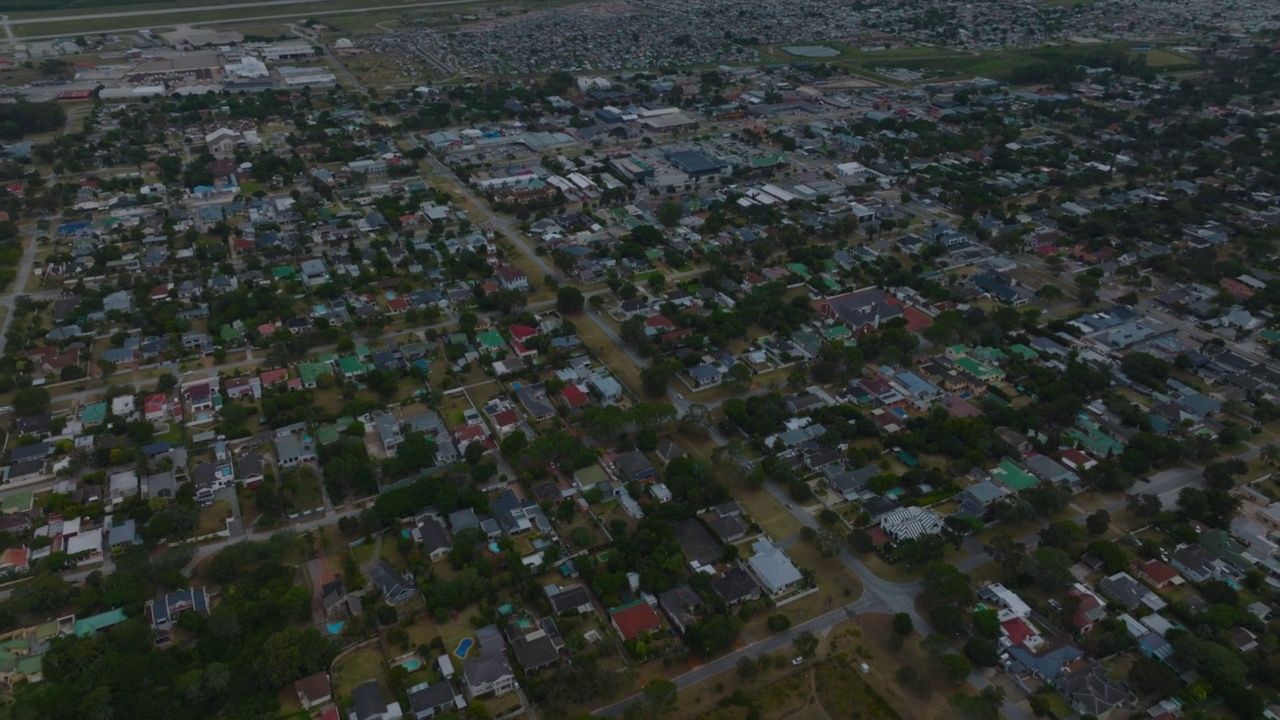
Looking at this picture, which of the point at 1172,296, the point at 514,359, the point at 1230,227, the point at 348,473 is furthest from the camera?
the point at 1230,227

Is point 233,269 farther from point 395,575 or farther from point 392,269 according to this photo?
point 395,575

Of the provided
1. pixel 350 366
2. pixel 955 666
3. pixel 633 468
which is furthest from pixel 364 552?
pixel 955 666

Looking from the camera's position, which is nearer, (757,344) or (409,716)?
(409,716)

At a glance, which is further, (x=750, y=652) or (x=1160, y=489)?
(x=1160, y=489)

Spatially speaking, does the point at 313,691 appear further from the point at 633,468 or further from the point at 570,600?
the point at 633,468

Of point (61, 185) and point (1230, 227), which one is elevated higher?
point (1230, 227)

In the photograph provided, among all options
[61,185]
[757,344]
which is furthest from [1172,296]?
[61,185]

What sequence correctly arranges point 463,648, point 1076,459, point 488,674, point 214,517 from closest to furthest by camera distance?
point 488,674
point 463,648
point 214,517
point 1076,459

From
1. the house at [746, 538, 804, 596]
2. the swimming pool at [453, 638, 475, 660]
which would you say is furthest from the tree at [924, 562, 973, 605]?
the swimming pool at [453, 638, 475, 660]

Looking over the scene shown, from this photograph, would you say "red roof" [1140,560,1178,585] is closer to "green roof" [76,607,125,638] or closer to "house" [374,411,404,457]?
"house" [374,411,404,457]
